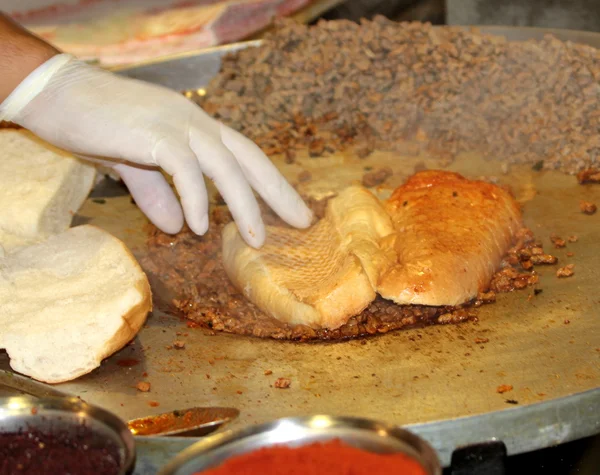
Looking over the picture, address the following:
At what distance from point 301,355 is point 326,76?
8.87ft

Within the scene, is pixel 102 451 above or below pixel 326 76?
above

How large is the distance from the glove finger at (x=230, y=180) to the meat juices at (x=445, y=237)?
2.18 ft

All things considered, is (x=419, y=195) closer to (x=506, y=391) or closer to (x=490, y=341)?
(x=490, y=341)

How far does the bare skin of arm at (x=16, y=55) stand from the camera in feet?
12.6

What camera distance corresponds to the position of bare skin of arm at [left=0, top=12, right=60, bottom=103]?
3.85m

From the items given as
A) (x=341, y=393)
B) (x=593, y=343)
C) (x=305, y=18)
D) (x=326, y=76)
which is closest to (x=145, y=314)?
(x=341, y=393)

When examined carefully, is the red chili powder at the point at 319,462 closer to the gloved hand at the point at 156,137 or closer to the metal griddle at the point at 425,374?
the metal griddle at the point at 425,374

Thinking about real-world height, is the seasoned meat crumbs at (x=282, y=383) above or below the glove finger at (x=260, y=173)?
below

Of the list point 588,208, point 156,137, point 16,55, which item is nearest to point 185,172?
point 156,137

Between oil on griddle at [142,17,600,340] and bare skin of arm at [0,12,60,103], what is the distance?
41.9 inches

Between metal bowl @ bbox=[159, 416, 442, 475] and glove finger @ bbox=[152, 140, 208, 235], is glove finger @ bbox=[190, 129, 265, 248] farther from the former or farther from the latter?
metal bowl @ bbox=[159, 416, 442, 475]

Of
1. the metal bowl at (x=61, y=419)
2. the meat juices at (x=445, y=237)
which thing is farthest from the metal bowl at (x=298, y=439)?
the meat juices at (x=445, y=237)

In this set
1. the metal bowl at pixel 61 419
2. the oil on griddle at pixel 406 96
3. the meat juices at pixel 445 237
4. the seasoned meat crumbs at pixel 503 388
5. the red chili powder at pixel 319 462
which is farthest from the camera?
the oil on griddle at pixel 406 96

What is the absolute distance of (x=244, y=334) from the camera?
3.45 metres
